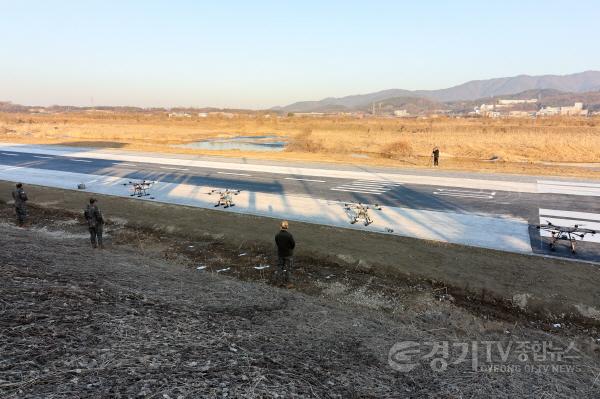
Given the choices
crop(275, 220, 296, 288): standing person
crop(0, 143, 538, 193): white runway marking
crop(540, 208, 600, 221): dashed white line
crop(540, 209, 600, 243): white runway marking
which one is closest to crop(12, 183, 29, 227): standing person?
crop(275, 220, 296, 288): standing person

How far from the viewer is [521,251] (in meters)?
12.6

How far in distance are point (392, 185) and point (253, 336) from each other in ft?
58.8

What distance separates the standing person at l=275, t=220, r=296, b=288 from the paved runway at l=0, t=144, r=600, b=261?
20.2 ft

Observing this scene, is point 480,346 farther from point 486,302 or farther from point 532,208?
point 532,208

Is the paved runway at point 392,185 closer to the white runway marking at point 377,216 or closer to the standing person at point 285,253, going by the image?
the white runway marking at point 377,216

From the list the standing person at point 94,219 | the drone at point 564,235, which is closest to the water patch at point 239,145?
the standing person at point 94,219

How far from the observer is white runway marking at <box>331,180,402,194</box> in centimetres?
2181

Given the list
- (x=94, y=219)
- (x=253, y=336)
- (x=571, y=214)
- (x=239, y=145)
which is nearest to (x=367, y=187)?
(x=571, y=214)

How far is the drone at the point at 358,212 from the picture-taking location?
16.0m

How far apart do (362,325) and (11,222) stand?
16199 mm

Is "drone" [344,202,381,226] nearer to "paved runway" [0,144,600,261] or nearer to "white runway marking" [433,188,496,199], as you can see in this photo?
"paved runway" [0,144,600,261]

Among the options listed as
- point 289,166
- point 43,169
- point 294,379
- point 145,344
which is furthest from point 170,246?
point 43,169

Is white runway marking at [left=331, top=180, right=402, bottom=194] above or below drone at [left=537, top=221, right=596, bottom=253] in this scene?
above

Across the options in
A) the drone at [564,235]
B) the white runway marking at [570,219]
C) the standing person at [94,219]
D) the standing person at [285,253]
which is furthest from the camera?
the white runway marking at [570,219]
